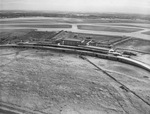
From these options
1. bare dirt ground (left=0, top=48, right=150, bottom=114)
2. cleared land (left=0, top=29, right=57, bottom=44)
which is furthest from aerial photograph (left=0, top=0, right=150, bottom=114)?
cleared land (left=0, top=29, right=57, bottom=44)

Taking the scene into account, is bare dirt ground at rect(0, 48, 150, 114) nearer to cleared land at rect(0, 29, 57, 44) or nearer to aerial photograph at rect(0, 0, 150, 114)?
aerial photograph at rect(0, 0, 150, 114)

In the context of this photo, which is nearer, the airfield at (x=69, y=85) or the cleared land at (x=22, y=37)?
the airfield at (x=69, y=85)

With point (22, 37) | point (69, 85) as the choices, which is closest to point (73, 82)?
point (69, 85)

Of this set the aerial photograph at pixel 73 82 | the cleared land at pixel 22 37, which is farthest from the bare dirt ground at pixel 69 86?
the cleared land at pixel 22 37

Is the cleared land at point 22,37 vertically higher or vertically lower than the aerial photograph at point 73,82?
higher

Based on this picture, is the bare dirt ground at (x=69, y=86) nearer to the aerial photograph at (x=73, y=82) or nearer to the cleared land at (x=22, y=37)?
the aerial photograph at (x=73, y=82)

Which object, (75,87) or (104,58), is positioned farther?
(104,58)

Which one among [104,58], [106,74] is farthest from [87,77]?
[104,58]

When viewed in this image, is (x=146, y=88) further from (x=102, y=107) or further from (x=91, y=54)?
(x=91, y=54)
